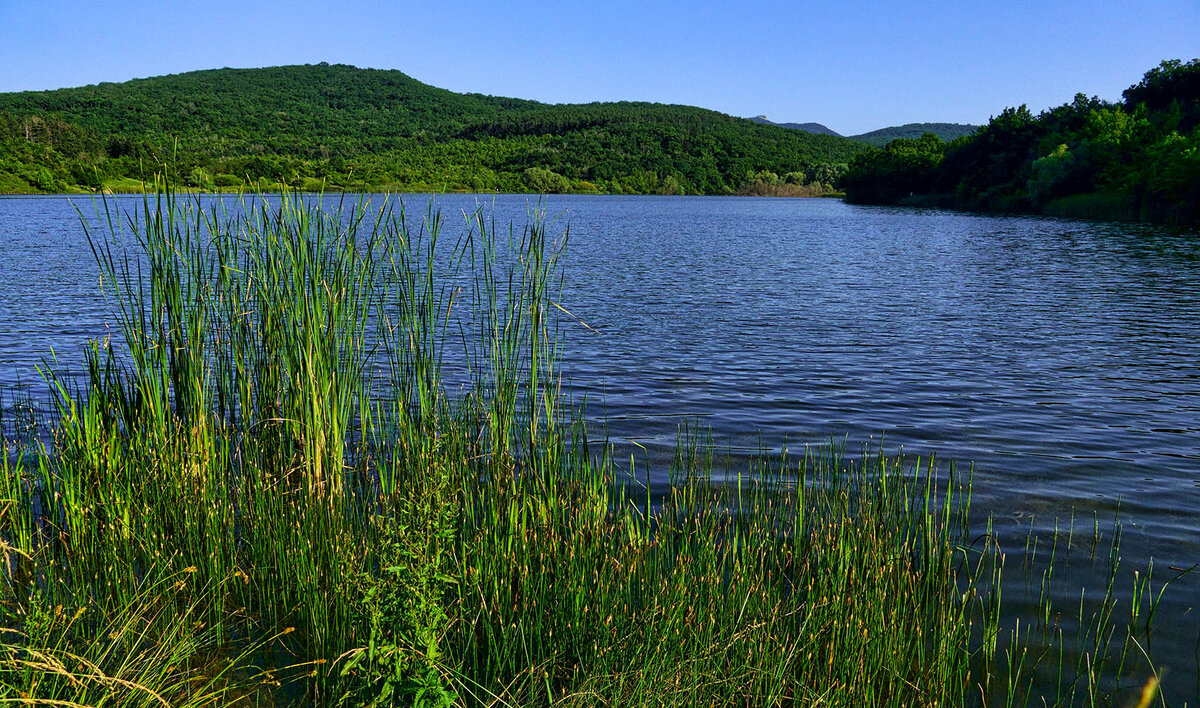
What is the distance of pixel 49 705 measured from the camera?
2453 mm

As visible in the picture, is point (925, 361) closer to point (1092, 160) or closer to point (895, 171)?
point (1092, 160)

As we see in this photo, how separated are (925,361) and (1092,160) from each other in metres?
44.8

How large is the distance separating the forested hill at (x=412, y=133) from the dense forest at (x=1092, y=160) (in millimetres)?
50350

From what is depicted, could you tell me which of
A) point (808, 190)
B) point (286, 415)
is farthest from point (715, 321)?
point (808, 190)

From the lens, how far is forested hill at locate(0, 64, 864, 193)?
287 feet

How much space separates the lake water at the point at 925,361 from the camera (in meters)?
6.39

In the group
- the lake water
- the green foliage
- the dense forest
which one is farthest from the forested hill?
the lake water

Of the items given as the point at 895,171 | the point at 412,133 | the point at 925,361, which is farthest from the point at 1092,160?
the point at 412,133

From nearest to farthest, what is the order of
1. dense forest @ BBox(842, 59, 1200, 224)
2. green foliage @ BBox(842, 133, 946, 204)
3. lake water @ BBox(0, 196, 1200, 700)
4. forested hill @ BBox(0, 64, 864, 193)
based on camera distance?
lake water @ BBox(0, 196, 1200, 700) < dense forest @ BBox(842, 59, 1200, 224) < green foliage @ BBox(842, 133, 946, 204) < forested hill @ BBox(0, 64, 864, 193)

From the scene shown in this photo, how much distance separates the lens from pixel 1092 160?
47125mm

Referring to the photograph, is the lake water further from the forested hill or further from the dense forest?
the forested hill

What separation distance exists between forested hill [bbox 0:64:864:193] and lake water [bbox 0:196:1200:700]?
63969 mm

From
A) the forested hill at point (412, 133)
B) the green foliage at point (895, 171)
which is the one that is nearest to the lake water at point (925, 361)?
the green foliage at point (895, 171)

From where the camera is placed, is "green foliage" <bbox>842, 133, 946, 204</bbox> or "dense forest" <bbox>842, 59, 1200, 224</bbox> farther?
"green foliage" <bbox>842, 133, 946, 204</bbox>
